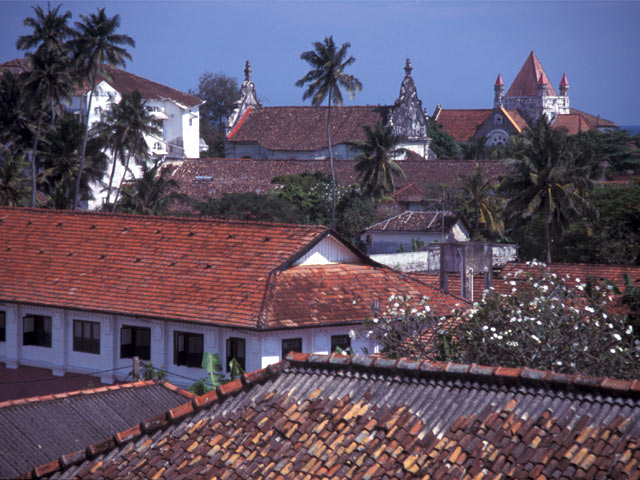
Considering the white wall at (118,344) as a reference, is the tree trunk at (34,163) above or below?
above

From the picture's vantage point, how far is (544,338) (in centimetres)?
1725

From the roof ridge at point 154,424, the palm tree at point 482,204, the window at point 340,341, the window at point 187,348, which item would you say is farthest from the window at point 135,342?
the palm tree at point 482,204

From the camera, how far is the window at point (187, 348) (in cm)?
2306

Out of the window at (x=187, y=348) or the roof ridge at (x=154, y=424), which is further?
the window at (x=187, y=348)

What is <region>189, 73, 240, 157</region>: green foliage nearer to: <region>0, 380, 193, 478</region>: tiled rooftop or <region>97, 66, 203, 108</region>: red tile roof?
<region>97, 66, 203, 108</region>: red tile roof

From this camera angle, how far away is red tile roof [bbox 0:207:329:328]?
23.6 meters

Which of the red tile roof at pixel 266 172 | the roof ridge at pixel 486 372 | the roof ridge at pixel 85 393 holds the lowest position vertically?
the roof ridge at pixel 85 393

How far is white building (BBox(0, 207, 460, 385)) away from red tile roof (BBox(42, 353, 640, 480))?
1018 centimetres

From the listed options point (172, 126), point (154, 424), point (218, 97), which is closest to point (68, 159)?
point (172, 126)

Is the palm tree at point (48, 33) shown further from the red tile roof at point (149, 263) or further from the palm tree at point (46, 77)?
the red tile roof at point (149, 263)

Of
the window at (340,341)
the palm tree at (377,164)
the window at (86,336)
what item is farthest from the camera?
the palm tree at (377,164)

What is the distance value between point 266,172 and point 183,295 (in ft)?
145

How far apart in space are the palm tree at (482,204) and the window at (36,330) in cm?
3443

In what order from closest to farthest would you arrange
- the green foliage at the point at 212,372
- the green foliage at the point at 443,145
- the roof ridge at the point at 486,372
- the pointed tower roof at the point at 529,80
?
the roof ridge at the point at 486,372, the green foliage at the point at 212,372, the green foliage at the point at 443,145, the pointed tower roof at the point at 529,80
